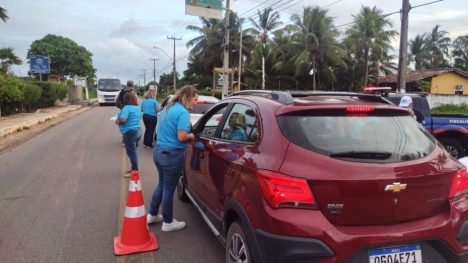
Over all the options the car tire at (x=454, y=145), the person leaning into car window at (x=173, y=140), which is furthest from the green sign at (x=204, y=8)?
the person leaning into car window at (x=173, y=140)

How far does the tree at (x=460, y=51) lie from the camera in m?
67.4

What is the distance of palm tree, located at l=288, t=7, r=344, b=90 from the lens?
4622cm

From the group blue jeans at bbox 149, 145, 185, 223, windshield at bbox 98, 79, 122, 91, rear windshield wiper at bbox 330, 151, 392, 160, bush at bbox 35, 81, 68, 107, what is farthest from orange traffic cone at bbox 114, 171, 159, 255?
windshield at bbox 98, 79, 122, 91

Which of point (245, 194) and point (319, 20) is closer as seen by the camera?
point (245, 194)

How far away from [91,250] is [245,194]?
2.25 meters

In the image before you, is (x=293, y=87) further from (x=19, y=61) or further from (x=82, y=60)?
(x=82, y=60)

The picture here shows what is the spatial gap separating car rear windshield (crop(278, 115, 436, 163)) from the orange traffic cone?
207 cm

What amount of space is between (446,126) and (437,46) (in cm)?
6882

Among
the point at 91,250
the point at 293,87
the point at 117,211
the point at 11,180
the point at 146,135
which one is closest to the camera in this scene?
the point at 91,250

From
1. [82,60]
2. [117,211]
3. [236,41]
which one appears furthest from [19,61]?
[117,211]

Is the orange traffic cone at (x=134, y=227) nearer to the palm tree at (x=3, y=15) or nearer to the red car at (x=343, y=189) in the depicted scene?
the red car at (x=343, y=189)

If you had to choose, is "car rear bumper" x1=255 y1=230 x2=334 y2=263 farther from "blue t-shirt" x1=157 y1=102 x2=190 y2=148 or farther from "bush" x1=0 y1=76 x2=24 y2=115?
"bush" x1=0 y1=76 x2=24 y2=115

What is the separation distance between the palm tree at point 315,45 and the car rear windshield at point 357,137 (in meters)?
44.2

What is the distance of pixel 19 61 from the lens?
39844 mm
